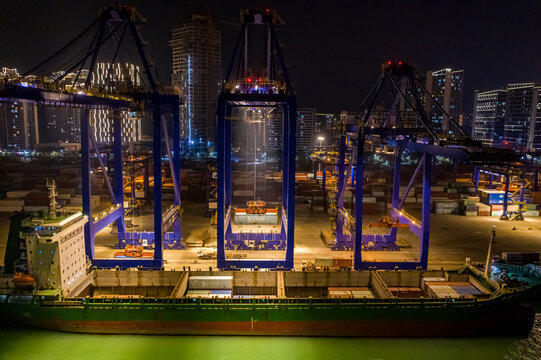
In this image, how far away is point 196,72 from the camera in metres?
94.4

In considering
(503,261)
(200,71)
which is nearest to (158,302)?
(503,261)

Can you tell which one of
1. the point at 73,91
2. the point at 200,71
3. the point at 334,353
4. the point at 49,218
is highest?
the point at 200,71

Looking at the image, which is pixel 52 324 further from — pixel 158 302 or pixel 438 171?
pixel 438 171

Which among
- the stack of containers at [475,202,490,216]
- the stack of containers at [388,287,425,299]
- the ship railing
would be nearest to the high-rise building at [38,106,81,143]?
the stack of containers at [475,202,490,216]

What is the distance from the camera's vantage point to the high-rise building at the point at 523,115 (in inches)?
3054

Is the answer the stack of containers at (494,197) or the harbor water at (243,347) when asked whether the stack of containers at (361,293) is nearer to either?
the harbor water at (243,347)

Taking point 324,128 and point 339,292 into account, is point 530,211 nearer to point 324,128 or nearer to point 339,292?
point 339,292

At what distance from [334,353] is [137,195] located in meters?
28.1

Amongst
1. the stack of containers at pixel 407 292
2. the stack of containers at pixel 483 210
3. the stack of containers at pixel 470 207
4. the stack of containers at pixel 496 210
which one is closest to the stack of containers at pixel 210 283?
the stack of containers at pixel 407 292

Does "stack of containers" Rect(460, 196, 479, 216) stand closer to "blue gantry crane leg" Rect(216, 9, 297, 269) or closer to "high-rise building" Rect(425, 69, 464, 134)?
"blue gantry crane leg" Rect(216, 9, 297, 269)

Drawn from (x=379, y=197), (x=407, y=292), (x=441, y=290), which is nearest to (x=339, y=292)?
(x=407, y=292)

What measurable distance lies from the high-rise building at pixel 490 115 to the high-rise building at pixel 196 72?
69844mm

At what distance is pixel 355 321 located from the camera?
1510 cm

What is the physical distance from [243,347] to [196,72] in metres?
88.7
